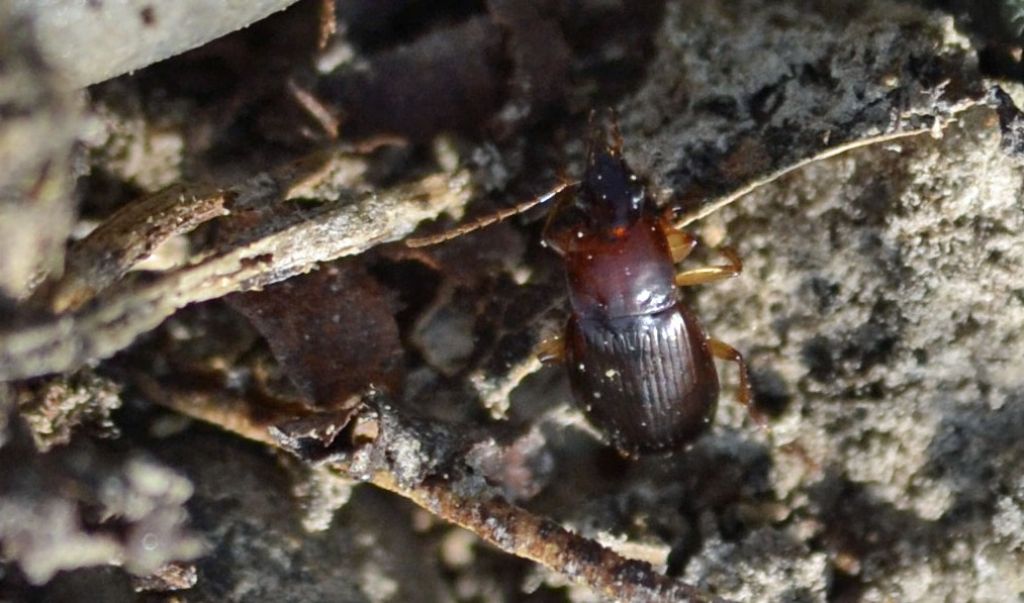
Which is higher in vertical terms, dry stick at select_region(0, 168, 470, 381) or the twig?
the twig

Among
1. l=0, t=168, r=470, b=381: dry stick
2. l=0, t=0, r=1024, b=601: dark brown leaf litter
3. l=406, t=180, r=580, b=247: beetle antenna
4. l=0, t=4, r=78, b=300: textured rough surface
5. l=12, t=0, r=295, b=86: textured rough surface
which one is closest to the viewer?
l=0, t=4, r=78, b=300: textured rough surface

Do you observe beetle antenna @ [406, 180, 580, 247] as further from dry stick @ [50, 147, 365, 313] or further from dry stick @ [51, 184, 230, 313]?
dry stick @ [51, 184, 230, 313]

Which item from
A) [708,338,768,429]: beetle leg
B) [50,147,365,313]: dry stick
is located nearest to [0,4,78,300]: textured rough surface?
[50,147,365,313]: dry stick

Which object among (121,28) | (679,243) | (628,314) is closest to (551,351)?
(628,314)

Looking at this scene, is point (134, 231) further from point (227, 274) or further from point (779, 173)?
point (779, 173)

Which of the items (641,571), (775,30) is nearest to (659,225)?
(775,30)

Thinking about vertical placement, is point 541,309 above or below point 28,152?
above

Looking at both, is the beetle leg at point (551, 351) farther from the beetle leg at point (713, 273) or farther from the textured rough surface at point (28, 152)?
the textured rough surface at point (28, 152)

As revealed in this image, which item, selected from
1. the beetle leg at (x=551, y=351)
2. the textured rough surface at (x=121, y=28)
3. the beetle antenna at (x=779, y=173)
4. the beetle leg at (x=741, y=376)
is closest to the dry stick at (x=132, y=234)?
the textured rough surface at (x=121, y=28)
